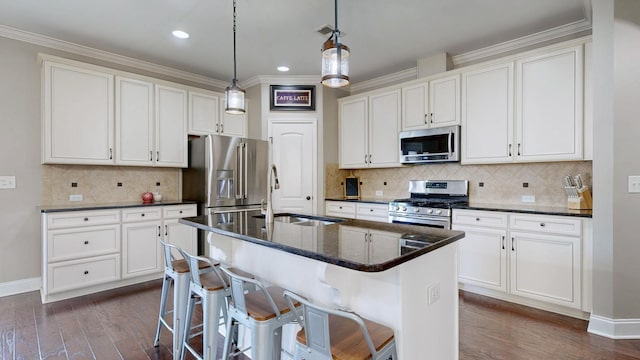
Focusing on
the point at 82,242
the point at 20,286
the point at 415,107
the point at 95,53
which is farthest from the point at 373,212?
the point at 20,286

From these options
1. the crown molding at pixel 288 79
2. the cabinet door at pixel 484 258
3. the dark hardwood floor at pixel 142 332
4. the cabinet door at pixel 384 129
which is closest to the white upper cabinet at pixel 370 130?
the cabinet door at pixel 384 129

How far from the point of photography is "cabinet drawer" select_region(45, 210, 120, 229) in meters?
3.18

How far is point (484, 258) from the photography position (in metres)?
3.25

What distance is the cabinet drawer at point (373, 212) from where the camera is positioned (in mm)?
4105

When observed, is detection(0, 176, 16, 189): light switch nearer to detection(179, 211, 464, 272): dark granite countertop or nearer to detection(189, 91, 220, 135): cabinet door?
detection(189, 91, 220, 135): cabinet door

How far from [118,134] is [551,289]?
4748mm

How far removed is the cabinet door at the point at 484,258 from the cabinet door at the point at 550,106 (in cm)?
87

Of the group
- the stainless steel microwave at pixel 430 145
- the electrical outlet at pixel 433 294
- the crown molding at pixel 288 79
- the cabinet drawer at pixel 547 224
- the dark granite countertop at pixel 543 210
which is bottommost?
the electrical outlet at pixel 433 294

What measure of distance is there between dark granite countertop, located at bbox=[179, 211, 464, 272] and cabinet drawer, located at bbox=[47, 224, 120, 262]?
1.83m

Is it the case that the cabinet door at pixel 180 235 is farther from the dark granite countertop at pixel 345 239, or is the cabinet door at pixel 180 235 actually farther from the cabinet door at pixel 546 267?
the cabinet door at pixel 546 267

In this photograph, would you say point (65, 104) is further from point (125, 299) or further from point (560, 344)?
point (560, 344)

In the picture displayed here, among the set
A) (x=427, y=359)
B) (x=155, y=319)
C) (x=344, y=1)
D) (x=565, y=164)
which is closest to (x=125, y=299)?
(x=155, y=319)

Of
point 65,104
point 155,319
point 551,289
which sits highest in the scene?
point 65,104

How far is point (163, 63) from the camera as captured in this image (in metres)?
4.25
